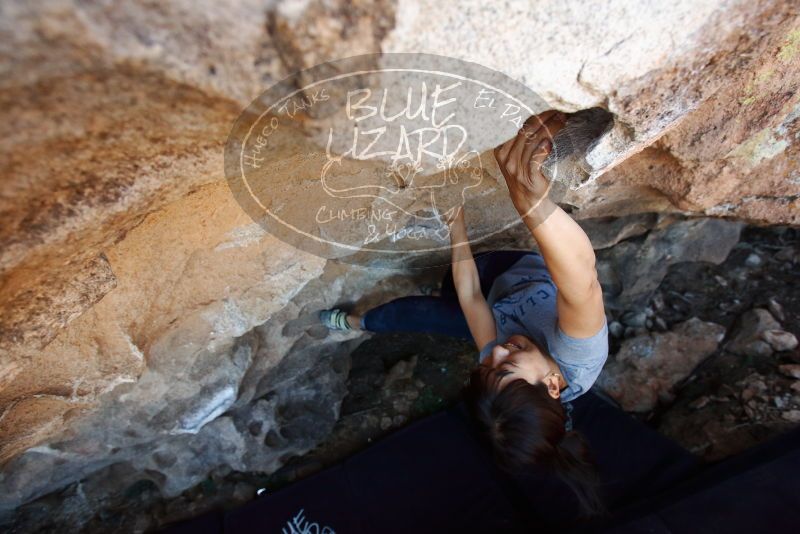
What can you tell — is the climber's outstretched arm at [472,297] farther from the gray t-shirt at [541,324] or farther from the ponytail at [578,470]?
the ponytail at [578,470]

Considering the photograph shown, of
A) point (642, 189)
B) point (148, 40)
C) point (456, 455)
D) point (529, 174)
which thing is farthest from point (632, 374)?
point (148, 40)

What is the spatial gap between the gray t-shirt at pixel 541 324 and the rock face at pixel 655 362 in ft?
2.92

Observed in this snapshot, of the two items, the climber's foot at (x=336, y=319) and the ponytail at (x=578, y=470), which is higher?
the climber's foot at (x=336, y=319)

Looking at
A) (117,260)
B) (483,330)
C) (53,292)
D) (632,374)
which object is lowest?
(632,374)

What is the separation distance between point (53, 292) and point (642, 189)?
1.28m

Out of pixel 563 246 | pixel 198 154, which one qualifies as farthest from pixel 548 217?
pixel 198 154

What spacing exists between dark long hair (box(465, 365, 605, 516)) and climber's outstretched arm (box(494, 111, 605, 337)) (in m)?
0.20

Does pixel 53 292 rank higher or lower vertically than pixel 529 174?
higher

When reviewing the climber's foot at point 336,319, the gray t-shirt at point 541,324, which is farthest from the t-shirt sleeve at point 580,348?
the climber's foot at point 336,319

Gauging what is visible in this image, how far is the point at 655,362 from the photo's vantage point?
1.87 m

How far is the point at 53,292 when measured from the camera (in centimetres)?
65

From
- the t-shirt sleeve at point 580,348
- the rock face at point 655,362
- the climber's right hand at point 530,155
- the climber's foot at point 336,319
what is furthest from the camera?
the rock face at point 655,362

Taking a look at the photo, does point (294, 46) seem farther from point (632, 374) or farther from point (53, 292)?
point (632, 374)

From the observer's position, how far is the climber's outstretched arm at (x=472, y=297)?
1.14 metres
